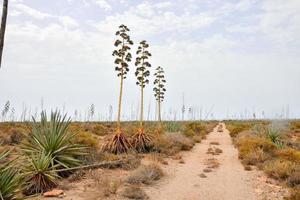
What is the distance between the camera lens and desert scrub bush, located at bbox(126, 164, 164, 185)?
1117 cm

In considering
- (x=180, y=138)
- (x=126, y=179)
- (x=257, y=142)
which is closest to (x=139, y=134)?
(x=180, y=138)

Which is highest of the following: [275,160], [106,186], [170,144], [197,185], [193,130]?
[193,130]

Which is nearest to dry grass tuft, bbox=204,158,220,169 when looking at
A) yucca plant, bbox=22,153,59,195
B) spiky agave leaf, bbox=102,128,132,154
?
spiky agave leaf, bbox=102,128,132,154

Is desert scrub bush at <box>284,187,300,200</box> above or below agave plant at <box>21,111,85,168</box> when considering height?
below

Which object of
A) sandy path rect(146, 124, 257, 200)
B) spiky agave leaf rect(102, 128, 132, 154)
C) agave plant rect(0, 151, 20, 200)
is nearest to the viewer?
agave plant rect(0, 151, 20, 200)

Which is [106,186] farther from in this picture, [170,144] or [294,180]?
[170,144]

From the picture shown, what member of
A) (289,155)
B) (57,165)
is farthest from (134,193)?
(289,155)

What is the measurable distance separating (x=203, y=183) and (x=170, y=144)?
759cm

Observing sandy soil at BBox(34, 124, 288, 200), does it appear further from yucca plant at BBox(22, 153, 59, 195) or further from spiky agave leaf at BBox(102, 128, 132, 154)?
spiky agave leaf at BBox(102, 128, 132, 154)

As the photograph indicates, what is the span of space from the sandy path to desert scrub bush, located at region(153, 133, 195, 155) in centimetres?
230

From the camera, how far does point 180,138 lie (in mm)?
21422

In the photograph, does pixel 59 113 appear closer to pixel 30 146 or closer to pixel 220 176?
pixel 30 146

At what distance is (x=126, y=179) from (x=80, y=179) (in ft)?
4.73

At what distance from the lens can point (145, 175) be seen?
11.6 meters
